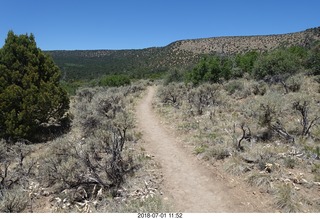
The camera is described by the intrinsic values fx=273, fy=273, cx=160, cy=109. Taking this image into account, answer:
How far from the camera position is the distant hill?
7375cm

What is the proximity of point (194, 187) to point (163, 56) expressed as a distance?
86441mm

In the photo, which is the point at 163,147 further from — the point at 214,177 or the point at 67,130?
the point at 67,130

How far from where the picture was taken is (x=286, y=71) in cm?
2492

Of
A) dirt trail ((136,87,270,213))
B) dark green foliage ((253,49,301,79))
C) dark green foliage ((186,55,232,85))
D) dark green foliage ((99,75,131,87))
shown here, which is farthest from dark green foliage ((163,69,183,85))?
dirt trail ((136,87,270,213))

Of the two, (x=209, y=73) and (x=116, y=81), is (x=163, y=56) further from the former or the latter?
(x=209, y=73)

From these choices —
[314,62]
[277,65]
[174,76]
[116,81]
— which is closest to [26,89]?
[277,65]

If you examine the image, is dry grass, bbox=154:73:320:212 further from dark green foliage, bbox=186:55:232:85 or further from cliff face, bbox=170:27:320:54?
cliff face, bbox=170:27:320:54

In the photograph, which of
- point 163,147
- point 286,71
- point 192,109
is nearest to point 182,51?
point 286,71

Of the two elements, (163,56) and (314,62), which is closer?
(314,62)

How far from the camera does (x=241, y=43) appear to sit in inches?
3199

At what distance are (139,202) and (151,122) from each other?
9.32m

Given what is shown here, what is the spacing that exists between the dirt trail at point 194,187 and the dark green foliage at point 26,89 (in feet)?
20.9

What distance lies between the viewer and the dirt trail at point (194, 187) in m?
6.47

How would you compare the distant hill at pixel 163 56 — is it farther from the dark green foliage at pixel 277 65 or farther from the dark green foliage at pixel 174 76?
the dark green foliage at pixel 277 65
